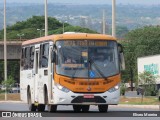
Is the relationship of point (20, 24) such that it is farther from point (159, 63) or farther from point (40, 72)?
point (40, 72)

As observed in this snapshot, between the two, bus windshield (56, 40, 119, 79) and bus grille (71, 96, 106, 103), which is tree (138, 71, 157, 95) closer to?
bus windshield (56, 40, 119, 79)

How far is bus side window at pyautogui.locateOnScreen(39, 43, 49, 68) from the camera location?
33.3 m

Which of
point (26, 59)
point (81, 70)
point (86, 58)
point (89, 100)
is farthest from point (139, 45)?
point (89, 100)

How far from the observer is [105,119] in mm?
27969

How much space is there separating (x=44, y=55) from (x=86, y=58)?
228 cm

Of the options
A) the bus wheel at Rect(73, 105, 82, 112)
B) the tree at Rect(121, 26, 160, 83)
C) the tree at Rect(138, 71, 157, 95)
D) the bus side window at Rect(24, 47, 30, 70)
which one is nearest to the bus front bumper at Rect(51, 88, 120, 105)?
the bus wheel at Rect(73, 105, 82, 112)

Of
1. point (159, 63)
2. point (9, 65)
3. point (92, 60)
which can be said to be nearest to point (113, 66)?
point (92, 60)

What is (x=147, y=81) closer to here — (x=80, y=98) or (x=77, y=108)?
(x=77, y=108)

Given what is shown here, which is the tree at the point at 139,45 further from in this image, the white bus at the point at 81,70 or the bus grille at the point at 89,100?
the bus grille at the point at 89,100

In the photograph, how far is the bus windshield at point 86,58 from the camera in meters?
32.0

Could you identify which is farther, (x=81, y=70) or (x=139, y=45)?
(x=139, y=45)

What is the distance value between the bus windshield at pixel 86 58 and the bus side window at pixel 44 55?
1.19m

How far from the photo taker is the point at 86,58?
3219cm

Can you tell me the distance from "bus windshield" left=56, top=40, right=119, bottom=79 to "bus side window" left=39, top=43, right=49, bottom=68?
1.19 m
